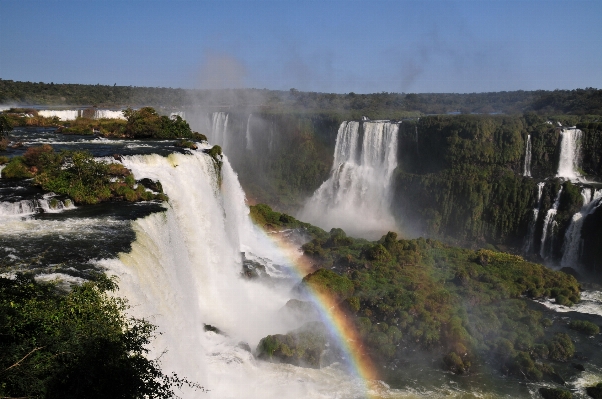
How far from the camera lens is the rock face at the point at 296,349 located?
1605 cm

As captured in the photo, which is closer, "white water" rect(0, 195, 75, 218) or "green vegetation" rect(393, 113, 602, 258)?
"white water" rect(0, 195, 75, 218)

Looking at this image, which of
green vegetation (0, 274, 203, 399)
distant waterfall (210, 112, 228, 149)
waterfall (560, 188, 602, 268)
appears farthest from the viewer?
distant waterfall (210, 112, 228, 149)

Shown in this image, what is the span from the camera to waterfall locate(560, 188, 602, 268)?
92.0ft

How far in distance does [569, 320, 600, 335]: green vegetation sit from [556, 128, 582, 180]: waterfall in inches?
628

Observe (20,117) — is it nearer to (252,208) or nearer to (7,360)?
(252,208)

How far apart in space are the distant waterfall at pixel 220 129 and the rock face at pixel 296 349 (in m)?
36.9

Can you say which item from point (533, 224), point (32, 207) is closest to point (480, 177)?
point (533, 224)

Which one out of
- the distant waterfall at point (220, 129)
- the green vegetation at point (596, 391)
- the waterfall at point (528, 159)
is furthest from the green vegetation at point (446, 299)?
the distant waterfall at point (220, 129)

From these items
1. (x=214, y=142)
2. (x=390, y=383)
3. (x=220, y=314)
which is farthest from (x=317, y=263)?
(x=214, y=142)

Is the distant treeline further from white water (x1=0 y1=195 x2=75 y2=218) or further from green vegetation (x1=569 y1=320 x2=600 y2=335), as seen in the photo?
white water (x1=0 y1=195 x2=75 y2=218)

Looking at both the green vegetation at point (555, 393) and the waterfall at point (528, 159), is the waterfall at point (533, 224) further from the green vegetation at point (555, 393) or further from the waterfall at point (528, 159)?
the green vegetation at point (555, 393)

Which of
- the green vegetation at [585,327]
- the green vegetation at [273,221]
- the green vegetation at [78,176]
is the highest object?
the green vegetation at [78,176]

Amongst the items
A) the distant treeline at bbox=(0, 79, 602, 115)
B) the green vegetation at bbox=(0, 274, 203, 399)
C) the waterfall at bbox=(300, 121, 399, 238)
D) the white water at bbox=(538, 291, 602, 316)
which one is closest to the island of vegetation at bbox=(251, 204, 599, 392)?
the white water at bbox=(538, 291, 602, 316)

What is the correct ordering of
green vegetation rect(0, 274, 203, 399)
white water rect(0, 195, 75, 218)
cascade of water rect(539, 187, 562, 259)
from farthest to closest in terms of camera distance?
cascade of water rect(539, 187, 562, 259) → white water rect(0, 195, 75, 218) → green vegetation rect(0, 274, 203, 399)
